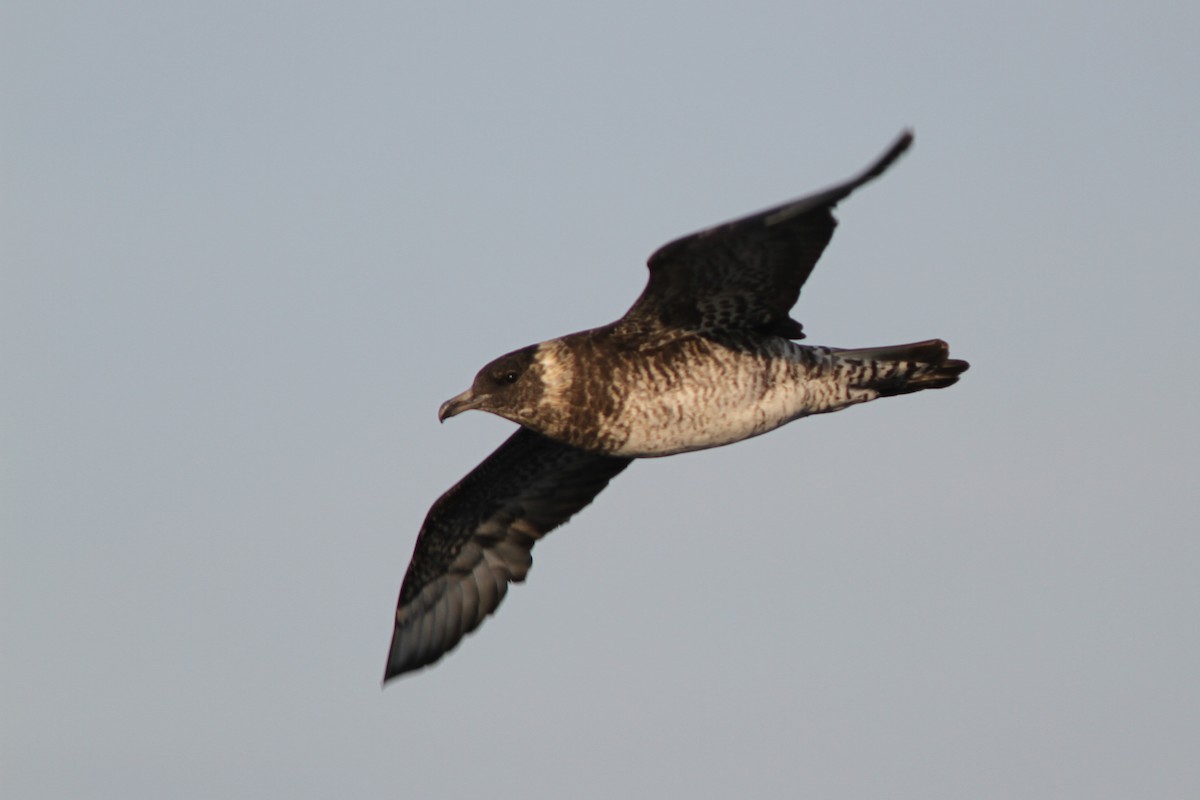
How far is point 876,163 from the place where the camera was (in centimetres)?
750

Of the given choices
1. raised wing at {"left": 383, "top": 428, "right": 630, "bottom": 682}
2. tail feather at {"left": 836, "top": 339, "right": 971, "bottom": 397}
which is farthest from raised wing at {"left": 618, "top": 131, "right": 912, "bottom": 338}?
raised wing at {"left": 383, "top": 428, "right": 630, "bottom": 682}

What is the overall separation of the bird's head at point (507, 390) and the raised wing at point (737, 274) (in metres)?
0.62

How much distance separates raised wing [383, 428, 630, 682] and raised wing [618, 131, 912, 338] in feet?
6.81

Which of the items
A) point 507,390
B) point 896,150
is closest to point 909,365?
point 507,390

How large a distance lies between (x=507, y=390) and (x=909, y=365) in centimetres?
248

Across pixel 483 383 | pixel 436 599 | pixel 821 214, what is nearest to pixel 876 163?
pixel 821 214

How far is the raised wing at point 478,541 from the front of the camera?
38.2 ft

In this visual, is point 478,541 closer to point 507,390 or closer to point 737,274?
point 507,390

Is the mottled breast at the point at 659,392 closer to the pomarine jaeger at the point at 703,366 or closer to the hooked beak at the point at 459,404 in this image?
the pomarine jaeger at the point at 703,366

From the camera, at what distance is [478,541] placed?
39.4 feet

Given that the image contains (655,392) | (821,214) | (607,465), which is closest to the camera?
(821,214)

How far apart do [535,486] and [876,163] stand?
4.91 metres

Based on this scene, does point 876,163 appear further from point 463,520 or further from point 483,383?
point 463,520

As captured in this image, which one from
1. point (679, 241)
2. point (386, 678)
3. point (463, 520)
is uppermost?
point (679, 241)
